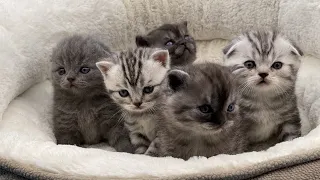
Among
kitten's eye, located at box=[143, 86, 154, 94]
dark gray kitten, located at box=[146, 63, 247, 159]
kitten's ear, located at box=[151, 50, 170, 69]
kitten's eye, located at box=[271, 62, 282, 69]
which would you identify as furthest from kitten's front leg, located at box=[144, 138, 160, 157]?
kitten's eye, located at box=[271, 62, 282, 69]

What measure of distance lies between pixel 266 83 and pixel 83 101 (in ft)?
2.73

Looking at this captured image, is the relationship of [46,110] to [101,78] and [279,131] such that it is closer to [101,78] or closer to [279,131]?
[101,78]

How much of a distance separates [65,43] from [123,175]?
0.85 meters

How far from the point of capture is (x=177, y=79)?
171 cm

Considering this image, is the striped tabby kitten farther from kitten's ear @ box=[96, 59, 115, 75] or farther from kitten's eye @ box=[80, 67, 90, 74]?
kitten's eye @ box=[80, 67, 90, 74]

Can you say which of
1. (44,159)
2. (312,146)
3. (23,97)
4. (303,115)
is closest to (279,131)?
(303,115)

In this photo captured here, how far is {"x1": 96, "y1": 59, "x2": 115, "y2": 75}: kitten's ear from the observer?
6.54ft

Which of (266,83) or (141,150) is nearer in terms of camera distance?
(266,83)

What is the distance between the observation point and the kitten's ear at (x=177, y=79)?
1694 mm

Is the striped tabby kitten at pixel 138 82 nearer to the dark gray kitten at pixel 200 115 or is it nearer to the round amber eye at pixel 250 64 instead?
the dark gray kitten at pixel 200 115

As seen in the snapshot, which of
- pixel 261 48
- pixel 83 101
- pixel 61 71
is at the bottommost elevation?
pixel 83 101

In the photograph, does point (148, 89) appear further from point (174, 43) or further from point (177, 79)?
point (174, 43)

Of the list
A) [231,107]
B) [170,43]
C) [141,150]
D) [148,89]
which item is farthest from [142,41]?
[231,107]

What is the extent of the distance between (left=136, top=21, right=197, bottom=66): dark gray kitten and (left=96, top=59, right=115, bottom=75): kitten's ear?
15.6 inches
